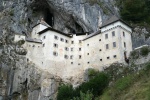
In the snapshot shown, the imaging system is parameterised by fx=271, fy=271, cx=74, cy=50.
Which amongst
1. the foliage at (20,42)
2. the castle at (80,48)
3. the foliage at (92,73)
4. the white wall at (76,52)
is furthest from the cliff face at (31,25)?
the foliage at (92,73)

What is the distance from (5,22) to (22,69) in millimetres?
11395

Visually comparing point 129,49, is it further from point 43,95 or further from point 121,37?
point 43,95

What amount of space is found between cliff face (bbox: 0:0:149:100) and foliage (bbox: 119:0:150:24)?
231cm

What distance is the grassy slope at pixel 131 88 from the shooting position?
1501 inches

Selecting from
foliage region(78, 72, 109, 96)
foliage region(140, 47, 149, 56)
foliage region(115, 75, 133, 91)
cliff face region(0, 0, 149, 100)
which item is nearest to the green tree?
cliff face region(0, 0, 149, 100)

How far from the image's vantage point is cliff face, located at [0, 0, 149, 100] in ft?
164

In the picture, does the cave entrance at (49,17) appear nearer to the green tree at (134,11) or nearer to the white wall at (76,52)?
the white wall at (76,52)

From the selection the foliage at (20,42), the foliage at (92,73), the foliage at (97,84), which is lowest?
the foliage at (97,84)

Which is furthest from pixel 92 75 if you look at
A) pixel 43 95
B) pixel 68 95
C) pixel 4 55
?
pixel 4 55

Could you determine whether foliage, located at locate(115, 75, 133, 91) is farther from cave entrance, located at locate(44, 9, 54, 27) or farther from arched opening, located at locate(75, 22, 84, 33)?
cave entrance, located at locate(44, 9, 54, 27)

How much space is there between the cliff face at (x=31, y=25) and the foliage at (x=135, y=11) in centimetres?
231

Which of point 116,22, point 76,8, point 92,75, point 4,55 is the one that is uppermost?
point 76,8

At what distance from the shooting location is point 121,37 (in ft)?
163

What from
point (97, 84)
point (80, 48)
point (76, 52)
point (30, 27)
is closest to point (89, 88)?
point (97, 84)
